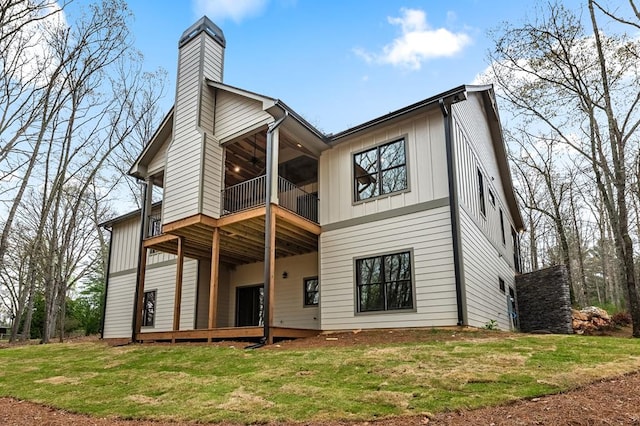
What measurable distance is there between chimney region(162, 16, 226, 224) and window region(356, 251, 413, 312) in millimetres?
4259

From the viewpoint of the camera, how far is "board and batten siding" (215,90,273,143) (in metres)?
11.4

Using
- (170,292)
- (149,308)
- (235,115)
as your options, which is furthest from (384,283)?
(149,308)

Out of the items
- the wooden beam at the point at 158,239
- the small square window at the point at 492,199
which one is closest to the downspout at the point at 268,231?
the wooden beam at the point at 158,239

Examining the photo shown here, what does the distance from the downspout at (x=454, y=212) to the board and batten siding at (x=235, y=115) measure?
4.37 meters

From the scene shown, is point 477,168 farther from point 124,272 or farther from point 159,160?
point 124,272

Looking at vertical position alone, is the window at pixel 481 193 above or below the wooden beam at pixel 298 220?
above

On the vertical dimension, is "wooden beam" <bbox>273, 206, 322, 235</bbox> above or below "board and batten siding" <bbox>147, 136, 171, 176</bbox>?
below

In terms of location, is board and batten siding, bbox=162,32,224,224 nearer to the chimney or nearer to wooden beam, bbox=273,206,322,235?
the chimney

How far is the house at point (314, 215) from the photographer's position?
393 inches

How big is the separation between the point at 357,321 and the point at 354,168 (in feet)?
13.2

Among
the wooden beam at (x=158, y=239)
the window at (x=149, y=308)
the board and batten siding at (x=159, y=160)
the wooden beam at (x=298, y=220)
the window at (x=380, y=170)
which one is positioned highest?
the board and batten siding at (x=159, y=160)

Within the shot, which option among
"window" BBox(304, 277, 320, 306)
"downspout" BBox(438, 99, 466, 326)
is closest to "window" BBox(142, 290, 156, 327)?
"window" BBox(304, 277, 320, 306)

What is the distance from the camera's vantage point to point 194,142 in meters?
12.0

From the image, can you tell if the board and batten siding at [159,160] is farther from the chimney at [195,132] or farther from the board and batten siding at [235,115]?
the board and batten siding at [235,115]
